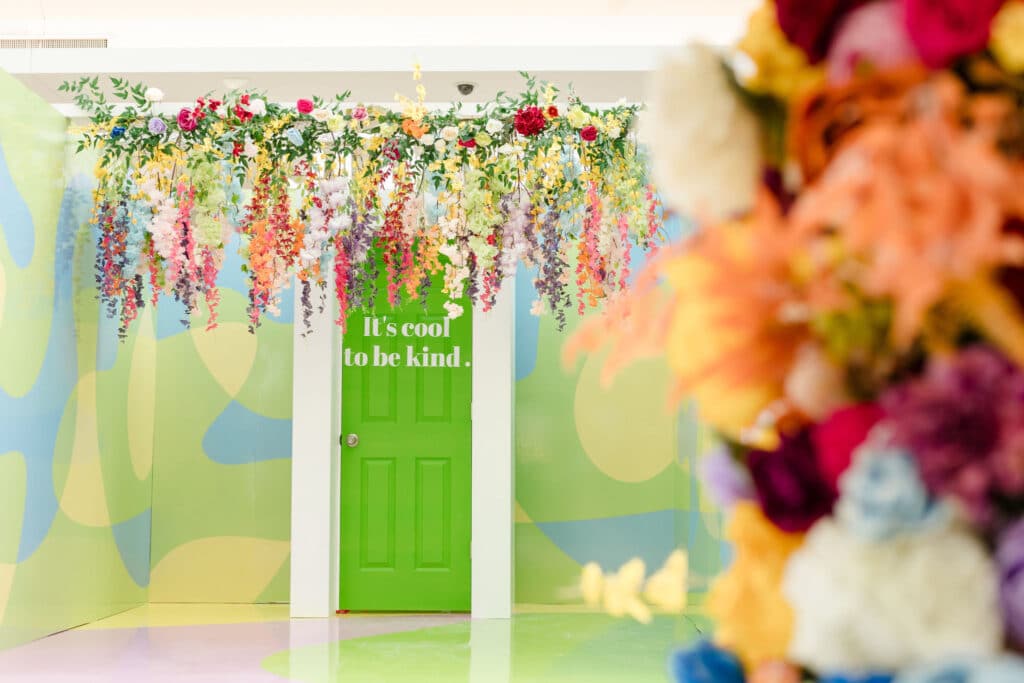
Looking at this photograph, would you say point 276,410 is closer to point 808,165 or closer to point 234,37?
point 234,37

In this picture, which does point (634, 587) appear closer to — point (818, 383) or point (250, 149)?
point (818, 383)

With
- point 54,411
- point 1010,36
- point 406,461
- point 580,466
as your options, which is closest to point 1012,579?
point 1010,36

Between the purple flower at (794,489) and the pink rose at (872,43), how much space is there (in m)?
0.31

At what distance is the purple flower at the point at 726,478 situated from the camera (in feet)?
2.85

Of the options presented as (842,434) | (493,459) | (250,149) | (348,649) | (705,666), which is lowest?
(348,649)

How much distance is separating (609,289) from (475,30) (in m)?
2.04

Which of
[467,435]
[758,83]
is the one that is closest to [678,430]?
[467,435]

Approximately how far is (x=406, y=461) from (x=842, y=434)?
6439mm

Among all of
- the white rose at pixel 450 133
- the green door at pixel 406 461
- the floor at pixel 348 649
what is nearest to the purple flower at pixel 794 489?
the floor at pixel 348 649

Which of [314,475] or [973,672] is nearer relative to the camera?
[973,672]

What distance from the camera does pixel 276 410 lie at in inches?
295

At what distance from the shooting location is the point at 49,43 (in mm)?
6418

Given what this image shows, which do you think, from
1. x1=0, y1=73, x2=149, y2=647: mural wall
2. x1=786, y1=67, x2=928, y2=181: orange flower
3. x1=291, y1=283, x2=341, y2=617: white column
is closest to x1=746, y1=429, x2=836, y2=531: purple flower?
x1=786, y1=67, x2=928, y2=181: orange flower

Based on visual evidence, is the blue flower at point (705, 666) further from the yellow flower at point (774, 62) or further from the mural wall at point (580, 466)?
the mural wall at point (580, 466)
